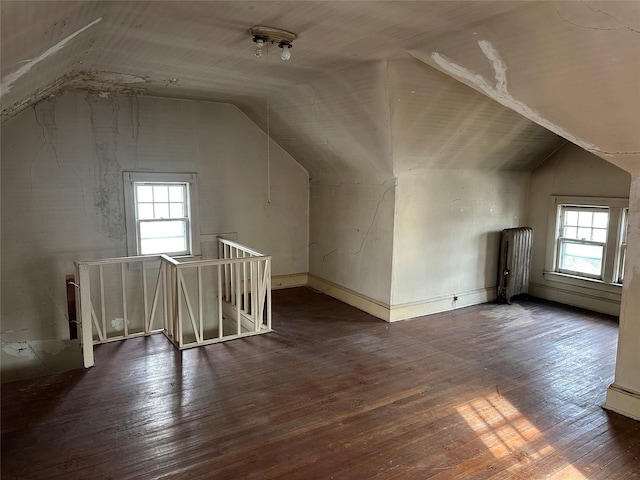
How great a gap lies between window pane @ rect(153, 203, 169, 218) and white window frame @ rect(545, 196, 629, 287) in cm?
534

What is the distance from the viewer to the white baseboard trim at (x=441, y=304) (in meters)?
5.30

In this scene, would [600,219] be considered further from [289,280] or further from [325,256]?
[289,280]

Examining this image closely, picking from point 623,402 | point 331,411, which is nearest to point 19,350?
point 331,411

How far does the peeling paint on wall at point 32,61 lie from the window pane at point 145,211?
109 inches

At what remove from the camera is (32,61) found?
8.07 ft

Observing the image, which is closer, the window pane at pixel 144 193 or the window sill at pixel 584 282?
the window pane at pixel 144 193

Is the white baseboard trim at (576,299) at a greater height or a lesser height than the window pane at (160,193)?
lesser

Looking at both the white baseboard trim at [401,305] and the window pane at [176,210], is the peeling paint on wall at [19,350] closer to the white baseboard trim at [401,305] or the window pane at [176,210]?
the window pane at [176,210]

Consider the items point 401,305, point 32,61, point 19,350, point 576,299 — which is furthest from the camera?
point 576,299

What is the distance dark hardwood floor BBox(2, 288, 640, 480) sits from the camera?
262 centimetres

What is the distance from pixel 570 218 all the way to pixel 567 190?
0.40 metres

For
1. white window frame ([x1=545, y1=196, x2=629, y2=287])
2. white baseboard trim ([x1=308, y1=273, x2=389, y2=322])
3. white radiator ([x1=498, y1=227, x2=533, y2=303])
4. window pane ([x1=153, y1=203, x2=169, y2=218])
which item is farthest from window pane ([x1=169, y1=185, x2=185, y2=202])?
white window frame ([x1=545, y1=196, x2=629, y2=287])

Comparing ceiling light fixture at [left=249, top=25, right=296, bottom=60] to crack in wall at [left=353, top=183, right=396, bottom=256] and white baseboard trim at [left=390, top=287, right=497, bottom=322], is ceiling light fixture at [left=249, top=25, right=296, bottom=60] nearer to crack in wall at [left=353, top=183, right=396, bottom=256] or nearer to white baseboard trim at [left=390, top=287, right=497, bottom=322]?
crack in wall at [left=353, top=183, right=396, bottom=256]

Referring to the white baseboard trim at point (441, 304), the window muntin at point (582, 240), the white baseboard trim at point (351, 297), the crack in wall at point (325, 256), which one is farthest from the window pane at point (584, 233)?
the crack in wall at point (325, 256)
